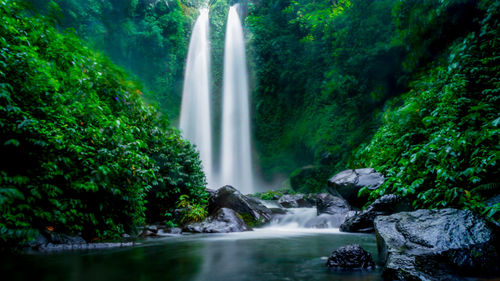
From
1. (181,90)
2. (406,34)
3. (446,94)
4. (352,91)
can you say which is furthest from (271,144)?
(446,94)

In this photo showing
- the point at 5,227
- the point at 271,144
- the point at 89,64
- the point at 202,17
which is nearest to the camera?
the point at 5,227

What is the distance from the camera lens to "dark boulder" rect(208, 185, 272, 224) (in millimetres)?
8656

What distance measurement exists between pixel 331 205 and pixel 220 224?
→ 377cm

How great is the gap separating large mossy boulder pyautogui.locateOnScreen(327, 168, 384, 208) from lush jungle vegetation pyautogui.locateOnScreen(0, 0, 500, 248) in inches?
18.2

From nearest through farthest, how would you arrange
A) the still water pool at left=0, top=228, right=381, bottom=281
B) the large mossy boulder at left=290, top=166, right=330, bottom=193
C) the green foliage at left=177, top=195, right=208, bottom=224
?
the still water pool at left=0, top=228, right=381, bottom=281 < the green foliage at left=177, top=195, right=208, bottom=224 < the large mossy boulder at left=290, top=166, right=330, bottom=193

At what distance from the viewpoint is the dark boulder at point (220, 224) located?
7.01m

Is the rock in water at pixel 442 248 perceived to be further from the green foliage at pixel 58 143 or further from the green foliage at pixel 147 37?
the green foliage at pixel 147 37

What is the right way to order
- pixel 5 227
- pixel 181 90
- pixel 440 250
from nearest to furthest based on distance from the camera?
pixel 440 250
pixel 5 227
pixel 181 90

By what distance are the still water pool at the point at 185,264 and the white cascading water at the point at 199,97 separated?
55.0 ft

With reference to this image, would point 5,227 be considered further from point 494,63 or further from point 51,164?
point 494,63

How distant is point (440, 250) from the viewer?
9.26 feet

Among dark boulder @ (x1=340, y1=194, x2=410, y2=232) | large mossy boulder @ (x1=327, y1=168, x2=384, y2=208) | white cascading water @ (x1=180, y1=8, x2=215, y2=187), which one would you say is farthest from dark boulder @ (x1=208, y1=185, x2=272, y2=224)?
white cascading water @ (x1=180, y1=8, x2=215, y2=187)

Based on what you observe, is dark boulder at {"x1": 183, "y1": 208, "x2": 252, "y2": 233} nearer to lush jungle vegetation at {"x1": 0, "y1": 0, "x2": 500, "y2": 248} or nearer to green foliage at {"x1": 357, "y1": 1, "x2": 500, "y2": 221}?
lush jungle vegetation at {"x1": 0, "y1": 0, "x2": 500, "y2": 248}

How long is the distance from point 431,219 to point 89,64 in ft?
20.5
